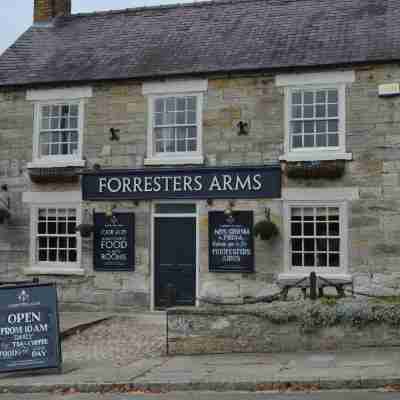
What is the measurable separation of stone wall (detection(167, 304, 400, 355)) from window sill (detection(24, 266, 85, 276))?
5463 millimetres

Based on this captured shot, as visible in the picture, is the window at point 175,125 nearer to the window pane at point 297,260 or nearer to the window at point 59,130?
the window at point 59,130

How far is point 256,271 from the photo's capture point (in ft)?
49.4

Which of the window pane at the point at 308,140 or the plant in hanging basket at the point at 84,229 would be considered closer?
the window pane at the point at 308,140

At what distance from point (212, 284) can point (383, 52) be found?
19.2ft

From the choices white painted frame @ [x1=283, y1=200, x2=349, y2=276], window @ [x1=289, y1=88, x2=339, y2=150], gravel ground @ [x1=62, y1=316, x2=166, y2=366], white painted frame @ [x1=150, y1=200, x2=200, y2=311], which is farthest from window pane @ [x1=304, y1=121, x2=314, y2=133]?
gravel ground @ [x1=62, y1=316, x2=166, y2=366]

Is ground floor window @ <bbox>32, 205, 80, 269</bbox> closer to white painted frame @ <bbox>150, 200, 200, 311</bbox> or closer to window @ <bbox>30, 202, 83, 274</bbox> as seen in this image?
window @ <bbox>30, 202, 83, 274</bbox>

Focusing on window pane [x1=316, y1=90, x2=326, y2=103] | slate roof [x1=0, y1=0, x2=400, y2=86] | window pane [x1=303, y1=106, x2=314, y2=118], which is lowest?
window pane [x1=303, y1=106, x2=314, y2=118]

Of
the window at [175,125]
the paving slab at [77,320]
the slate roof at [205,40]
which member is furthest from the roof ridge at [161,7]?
the paving slab at [77,320]

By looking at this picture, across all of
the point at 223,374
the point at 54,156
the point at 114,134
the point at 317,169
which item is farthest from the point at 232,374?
the point at 54,156

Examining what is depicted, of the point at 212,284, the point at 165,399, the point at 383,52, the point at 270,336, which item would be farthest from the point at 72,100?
the point at 165,399

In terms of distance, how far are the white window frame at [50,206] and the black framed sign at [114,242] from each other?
453mm

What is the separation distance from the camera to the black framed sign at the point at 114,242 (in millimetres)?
15828

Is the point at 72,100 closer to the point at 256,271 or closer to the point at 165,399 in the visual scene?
the point at 256,271

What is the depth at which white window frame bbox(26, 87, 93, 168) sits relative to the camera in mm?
16359
